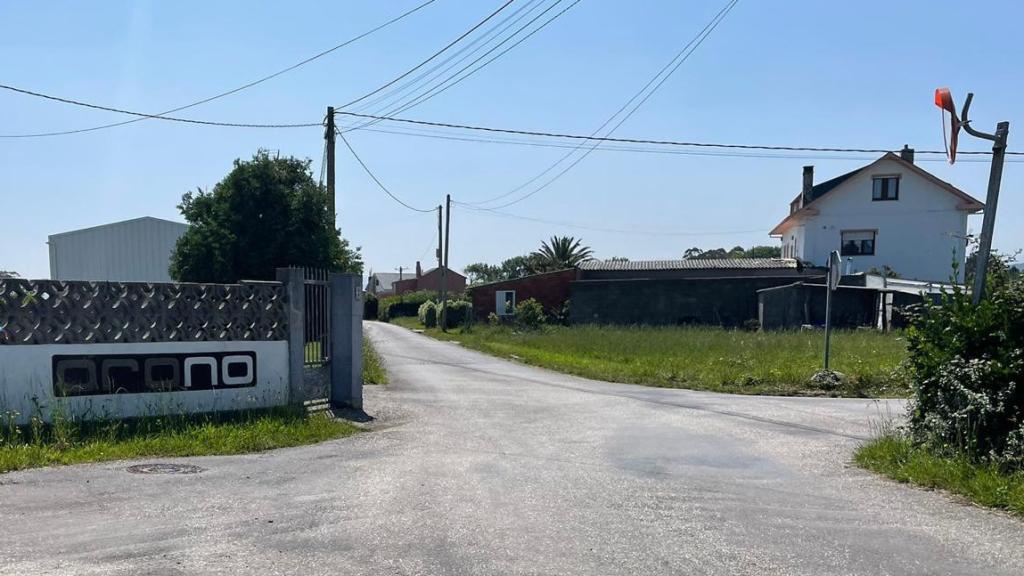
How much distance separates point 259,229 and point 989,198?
2192cm

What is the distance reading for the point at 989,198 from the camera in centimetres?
864

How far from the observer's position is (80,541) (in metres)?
5.47

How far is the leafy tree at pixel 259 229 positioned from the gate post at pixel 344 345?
1365cm

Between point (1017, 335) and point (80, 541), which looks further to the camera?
point (1017, 335)

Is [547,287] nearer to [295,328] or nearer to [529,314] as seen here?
[529,314]

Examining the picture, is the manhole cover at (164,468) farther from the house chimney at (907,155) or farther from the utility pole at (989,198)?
the house chimney at (907,155)

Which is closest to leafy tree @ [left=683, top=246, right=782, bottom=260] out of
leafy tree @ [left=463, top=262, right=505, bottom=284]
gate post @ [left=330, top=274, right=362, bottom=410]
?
leafy tree @ [left=463, top=262, right=505, bottom=284]

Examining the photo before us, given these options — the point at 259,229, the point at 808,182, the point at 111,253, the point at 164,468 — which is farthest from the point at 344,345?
the point at 808,182

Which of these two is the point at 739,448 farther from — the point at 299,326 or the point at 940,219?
the point at 940,219

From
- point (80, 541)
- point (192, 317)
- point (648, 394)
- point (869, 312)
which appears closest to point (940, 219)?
point (869, 312)

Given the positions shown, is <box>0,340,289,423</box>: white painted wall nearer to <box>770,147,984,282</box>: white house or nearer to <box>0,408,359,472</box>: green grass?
<box>0,408,359,472</box>: green grass

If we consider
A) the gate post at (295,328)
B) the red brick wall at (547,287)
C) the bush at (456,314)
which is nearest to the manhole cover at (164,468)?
the gate post at (295,328)

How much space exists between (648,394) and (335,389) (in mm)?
6675

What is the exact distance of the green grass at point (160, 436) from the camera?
8.46 meters
